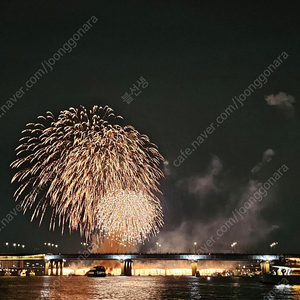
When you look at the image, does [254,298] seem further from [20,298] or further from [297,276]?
[297,276]

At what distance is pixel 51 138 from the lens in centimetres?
8550

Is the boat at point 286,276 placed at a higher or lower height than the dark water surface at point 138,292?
higher

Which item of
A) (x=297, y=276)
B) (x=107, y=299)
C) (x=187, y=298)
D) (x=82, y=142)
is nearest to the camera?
(x=107, y=299)

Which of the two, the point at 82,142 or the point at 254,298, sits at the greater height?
the point at 82,142

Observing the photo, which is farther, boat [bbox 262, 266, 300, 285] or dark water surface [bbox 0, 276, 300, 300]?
boat [bbox 262, 266, 300, 285]

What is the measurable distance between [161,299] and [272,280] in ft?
227

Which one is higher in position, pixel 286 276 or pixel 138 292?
pixel 286 276

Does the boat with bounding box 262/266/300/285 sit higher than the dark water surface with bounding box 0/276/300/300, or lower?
higher

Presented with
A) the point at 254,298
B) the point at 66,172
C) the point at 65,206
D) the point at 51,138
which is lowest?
the point at 254,298

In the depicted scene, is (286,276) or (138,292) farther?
(286,276)

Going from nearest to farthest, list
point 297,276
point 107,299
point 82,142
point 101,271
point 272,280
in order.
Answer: point 107,299 → point 82,142 → point 297,276 → point 272,280 → point 101,271

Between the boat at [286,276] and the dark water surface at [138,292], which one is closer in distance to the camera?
the dark water surface at [138,292]

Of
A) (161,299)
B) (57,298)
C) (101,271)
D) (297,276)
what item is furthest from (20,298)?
(101,271)

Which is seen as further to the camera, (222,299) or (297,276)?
(297,276)
